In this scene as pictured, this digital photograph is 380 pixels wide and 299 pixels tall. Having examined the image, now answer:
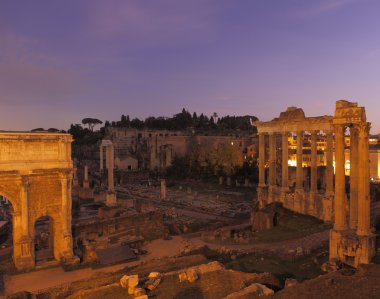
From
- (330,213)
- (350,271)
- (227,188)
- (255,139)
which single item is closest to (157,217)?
(330,213)

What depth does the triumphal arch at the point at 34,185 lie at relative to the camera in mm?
18391

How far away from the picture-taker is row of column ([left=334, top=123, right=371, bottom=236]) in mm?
15359

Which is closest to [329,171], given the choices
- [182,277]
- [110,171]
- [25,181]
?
[182,277]

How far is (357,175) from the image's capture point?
631 inches

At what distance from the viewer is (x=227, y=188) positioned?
164ft

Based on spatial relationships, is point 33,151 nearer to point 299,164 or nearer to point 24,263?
point 24,263

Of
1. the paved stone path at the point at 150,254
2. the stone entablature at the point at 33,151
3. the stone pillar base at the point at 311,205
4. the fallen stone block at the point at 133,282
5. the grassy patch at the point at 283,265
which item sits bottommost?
the paved stone path at the point at 150,254

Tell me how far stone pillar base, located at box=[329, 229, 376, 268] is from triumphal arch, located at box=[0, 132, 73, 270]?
1358cm

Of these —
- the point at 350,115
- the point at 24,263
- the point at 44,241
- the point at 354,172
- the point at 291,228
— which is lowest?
the point at 44,241

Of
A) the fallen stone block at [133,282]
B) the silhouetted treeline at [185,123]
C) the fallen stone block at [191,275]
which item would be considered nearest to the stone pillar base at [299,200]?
the fallen stone block at [191,275]

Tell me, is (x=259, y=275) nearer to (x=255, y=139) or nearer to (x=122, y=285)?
(x=122, y=285)

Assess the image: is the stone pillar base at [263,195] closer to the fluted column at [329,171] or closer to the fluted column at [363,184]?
the fluted column at [329,171]

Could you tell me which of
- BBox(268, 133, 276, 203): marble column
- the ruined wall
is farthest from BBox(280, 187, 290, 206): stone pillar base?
the ruined wall

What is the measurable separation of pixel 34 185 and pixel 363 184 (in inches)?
643
